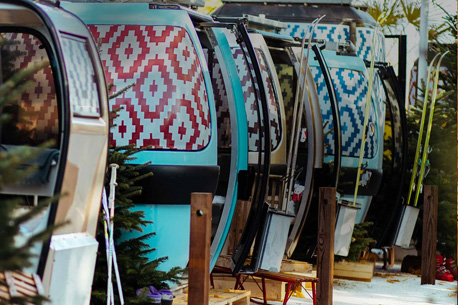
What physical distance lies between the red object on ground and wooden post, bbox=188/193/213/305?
6507 mm

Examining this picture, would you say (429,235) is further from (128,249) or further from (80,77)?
(80,77)

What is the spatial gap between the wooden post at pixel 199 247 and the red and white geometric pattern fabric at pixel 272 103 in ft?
7.69

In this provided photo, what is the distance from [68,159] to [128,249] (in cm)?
199

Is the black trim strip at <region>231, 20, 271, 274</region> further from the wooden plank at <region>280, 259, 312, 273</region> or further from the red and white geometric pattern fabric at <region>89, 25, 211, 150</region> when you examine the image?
the wooden plank at <region>280, 259, 312, 273</region>

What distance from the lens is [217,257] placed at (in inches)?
301

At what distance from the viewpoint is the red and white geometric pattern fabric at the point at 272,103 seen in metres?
8.29

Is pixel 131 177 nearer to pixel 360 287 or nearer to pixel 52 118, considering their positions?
pixel 52 118

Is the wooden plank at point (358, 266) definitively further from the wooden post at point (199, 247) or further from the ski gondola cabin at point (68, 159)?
the ski gondola cabin at point (68, 159)

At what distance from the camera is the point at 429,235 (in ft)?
38.4

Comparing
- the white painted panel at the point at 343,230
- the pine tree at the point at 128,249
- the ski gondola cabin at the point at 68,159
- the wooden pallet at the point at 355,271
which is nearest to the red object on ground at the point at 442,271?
the wooden pallet at the point at 355,271

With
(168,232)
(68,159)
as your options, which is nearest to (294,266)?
(168,232)

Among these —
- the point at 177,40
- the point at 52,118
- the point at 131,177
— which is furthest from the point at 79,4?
the point at 52,118

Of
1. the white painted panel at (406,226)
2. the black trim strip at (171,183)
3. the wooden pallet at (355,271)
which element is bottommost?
the wooden pallet at (355,271)

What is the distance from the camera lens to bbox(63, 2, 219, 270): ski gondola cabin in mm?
6641
